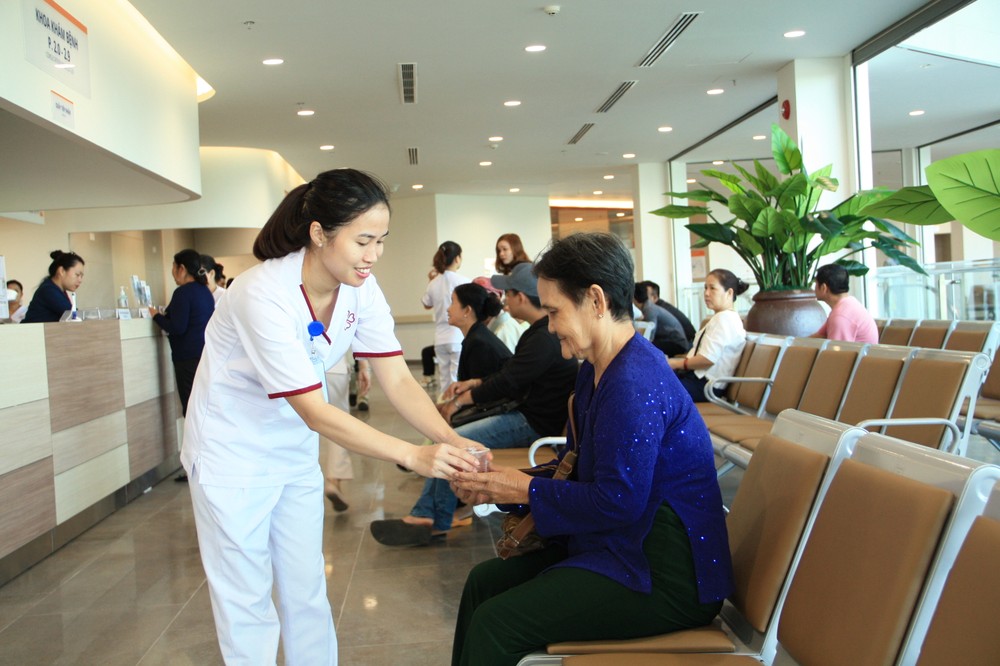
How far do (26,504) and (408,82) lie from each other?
5341 millimetres

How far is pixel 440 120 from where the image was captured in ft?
32.2

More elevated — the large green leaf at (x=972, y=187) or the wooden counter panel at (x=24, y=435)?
the large green leaf at (x=972, y=187)

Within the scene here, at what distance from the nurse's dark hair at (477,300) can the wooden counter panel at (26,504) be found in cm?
222

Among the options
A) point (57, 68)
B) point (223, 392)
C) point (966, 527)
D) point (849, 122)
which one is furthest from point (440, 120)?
point (966, 527)

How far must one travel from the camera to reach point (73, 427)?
177 inches

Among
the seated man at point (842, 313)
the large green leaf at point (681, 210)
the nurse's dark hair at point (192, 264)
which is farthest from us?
the large green leaf at point (681, 210)

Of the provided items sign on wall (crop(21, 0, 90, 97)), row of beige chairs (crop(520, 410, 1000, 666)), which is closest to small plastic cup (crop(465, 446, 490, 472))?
row of beige chairs (crop(520, 410, 1000, 666))

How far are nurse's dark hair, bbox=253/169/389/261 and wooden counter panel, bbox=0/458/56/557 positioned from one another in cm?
253

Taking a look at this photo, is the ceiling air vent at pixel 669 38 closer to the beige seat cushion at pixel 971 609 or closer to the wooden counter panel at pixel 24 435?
the wooden counter panel at pixel 24 435

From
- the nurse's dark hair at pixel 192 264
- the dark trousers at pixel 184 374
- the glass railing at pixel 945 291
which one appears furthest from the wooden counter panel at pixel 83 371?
the glass railing at pixel 945 291

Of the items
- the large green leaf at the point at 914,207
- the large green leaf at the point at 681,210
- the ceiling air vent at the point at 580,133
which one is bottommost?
the large green leaf at the point at 914,207

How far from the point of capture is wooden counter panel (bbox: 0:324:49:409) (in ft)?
12.4

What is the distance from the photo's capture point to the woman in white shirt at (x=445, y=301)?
7.14 meters

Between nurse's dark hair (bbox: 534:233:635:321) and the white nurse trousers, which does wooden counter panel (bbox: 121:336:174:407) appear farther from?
nurse's dark hair (bbox: 534:233:635:321)
